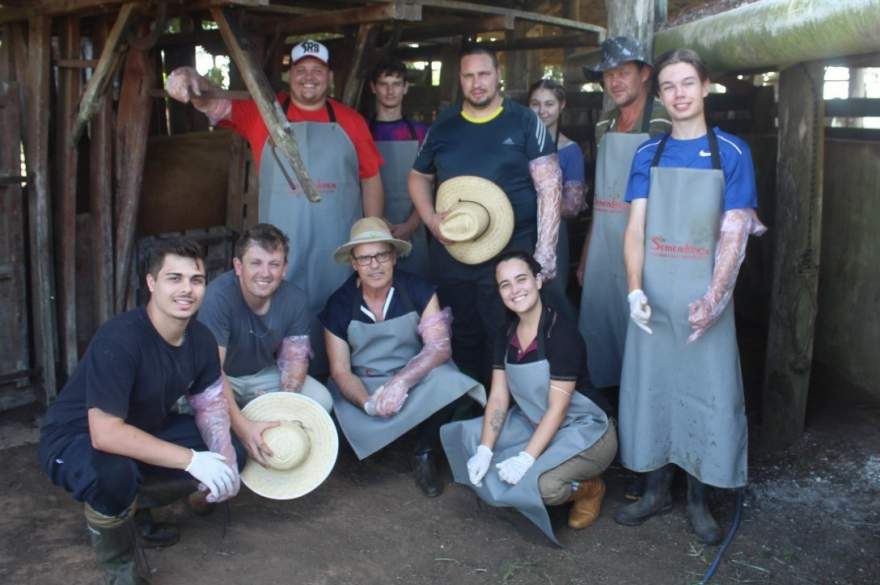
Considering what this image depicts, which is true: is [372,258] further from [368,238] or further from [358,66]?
[358,66]

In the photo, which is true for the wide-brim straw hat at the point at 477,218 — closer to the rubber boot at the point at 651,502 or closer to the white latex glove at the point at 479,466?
the white latex glove at the point at 479,466

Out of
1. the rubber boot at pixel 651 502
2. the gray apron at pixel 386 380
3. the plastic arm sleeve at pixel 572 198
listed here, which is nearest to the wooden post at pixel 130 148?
the gray apron at pixel 386 380

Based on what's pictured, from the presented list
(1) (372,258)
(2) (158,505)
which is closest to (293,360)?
(1) (372,258)

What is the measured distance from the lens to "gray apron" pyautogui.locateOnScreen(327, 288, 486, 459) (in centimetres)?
452

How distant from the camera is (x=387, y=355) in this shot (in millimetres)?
4676

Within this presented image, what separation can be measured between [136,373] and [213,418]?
1.40 ft

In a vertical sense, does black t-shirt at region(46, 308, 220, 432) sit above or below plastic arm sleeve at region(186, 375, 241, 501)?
above

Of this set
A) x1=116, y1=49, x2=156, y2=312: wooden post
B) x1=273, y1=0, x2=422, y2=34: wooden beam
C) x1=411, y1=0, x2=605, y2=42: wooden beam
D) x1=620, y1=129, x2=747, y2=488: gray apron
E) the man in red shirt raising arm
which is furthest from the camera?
x1=116, y1=49, x2=156, y2=312: wooden post

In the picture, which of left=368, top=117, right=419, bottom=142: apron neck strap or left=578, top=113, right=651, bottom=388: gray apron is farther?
left=368, top=117, right=419, bottom=142: apron neck strap

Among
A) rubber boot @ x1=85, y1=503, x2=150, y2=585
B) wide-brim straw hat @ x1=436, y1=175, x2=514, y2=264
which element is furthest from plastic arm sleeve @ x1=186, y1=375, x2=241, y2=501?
wide-brim straw hat @ x1=436, y1=175, x2=514, y2=264

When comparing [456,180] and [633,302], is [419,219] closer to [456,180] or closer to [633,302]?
[456,180]

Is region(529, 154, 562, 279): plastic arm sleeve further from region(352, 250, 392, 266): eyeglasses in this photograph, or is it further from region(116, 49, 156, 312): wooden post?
region(116, 49, 156, 312): wooden post

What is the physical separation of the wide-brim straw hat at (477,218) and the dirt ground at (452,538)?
1126mm

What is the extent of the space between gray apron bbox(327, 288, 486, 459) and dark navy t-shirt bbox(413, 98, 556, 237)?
2.19 ft
